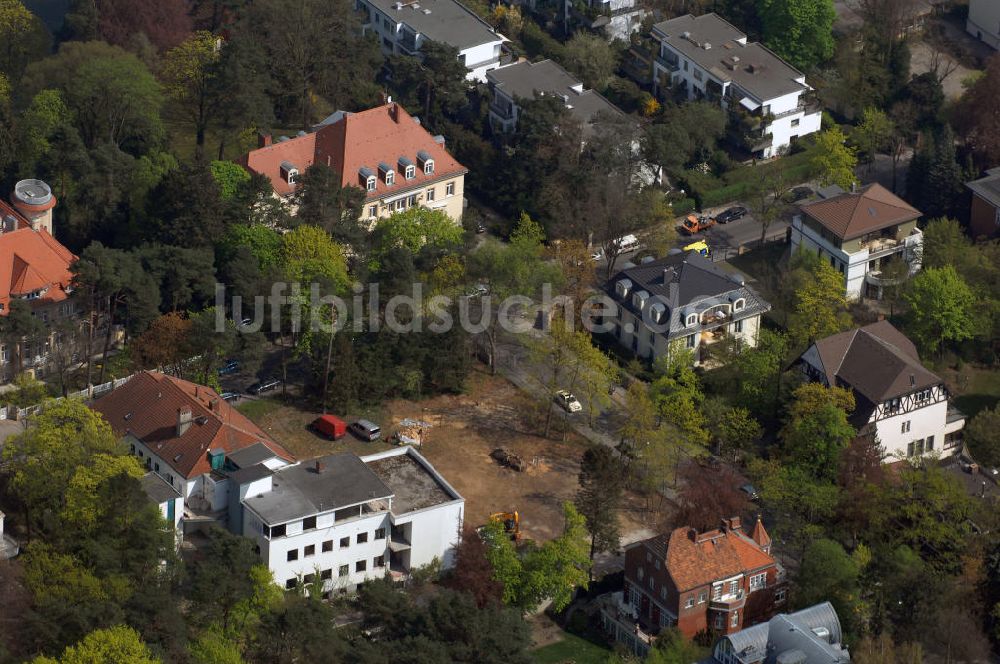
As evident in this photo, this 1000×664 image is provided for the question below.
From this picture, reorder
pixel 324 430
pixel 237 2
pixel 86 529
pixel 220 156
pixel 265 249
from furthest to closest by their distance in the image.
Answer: pixel 237 2
pixel 220 156
pixel 265 249
pixel 324 430
pixel 86 529

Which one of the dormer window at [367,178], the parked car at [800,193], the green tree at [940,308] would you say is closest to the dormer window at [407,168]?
the dormer window at [367,178]

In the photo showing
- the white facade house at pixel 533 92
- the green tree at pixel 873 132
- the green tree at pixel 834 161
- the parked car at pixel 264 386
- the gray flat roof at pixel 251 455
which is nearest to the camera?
the gray flat roof at pixel 251 455

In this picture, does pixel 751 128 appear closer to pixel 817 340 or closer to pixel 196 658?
pixel 817 340

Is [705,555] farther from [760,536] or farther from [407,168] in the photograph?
[407,168]

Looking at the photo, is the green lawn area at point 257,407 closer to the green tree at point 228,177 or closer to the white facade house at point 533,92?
the green tree at point 228,177

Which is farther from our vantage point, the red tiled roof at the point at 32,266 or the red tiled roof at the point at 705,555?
the red tiled roof at the point at 32,266

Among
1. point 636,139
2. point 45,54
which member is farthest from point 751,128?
point 45,54

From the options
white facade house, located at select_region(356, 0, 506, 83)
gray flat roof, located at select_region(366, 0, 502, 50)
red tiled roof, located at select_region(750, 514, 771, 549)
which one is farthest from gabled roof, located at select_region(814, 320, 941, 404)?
gray flat roof, located at select_region(366, 0, 502, 50)
